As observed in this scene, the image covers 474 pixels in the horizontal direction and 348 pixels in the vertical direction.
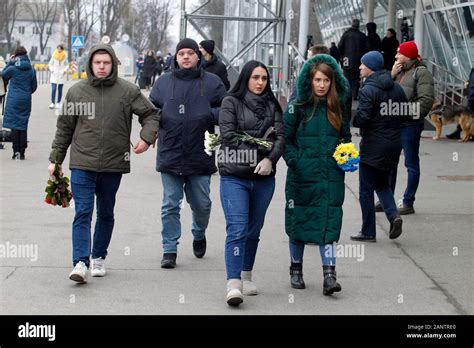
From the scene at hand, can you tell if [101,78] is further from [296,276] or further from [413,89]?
[413,89]

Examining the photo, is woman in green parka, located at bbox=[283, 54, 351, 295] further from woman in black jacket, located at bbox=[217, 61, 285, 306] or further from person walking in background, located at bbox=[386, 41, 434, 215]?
person walking in background, located at bbox=[386, 41, 434, 215]

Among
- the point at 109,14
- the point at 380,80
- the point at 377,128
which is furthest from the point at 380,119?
the point at 109,14

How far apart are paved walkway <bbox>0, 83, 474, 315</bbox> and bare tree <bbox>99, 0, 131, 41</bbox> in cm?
6471

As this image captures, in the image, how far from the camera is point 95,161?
26.1ft

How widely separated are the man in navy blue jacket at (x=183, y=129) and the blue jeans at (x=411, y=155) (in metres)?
3.18

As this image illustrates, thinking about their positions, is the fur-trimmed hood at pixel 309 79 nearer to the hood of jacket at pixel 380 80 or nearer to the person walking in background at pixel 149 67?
the hood of jacket at pixel 380 80

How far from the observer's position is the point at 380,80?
381 inches

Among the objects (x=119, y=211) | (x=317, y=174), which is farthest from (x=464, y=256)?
(x=119, y=211)

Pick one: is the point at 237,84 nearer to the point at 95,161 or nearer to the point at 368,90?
the point at 95,161

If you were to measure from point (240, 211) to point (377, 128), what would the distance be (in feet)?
8.82
